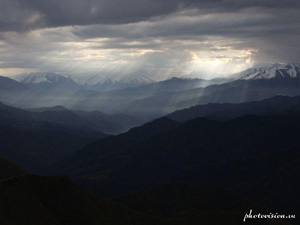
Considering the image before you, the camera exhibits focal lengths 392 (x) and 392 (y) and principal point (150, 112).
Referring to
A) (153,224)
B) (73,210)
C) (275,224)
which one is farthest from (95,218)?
(275,224)

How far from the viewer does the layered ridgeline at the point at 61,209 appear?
146m

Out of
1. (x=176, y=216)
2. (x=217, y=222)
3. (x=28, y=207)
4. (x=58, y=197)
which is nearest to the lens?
(x=28, y=207)

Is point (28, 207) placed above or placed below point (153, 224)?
above

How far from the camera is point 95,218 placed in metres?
160

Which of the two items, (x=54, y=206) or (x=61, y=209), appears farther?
(x=61, y=209)

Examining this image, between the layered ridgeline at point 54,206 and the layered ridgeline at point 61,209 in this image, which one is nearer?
the layered ridgeline at point 54,206

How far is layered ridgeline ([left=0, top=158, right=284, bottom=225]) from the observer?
145875 millimetres

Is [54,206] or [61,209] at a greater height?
[54,206]

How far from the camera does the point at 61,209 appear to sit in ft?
509

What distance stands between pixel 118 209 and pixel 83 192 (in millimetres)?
17440

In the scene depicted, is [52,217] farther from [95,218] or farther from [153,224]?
[153,224]

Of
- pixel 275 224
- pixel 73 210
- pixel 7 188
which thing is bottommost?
pixel 275 224

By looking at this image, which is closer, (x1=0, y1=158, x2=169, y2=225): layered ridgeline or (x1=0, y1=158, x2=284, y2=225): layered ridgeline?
(x1=0, y1=158, x2=169, y2=225): layered ridgeline

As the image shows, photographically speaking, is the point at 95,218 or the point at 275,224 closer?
the point at 95,218
